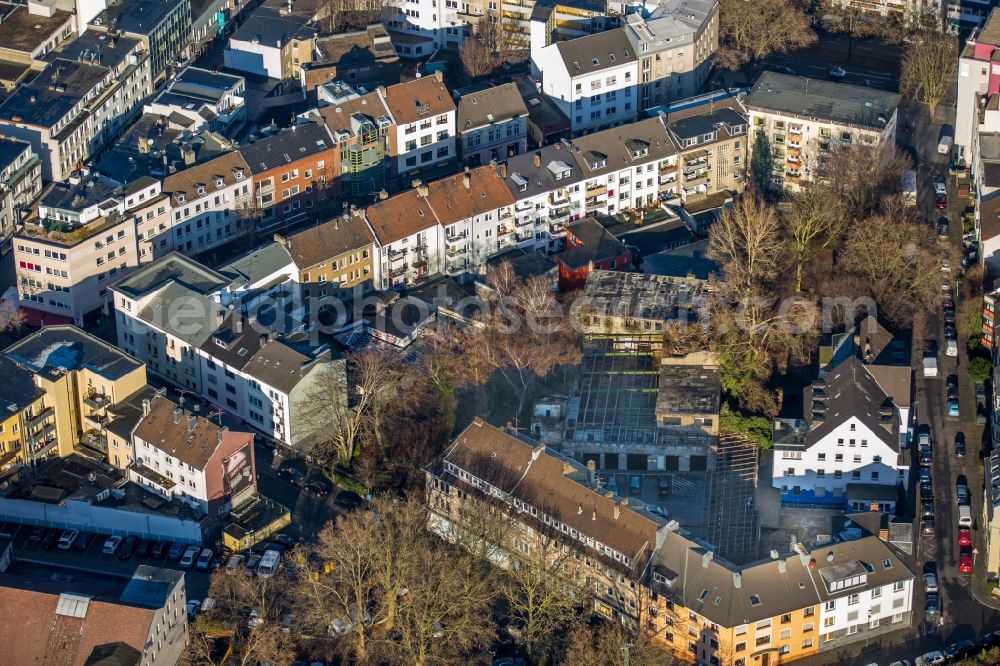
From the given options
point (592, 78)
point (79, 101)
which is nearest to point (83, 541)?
point (79, 101)

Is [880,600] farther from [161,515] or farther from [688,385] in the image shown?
[161,515]

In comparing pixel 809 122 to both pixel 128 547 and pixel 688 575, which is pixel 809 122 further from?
pixel 128 547

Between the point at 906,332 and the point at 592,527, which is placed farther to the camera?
the point at 906,332

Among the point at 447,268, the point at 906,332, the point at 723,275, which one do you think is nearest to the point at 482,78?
the point at 447,268

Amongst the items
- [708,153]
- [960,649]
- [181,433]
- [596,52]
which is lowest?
[960,649]

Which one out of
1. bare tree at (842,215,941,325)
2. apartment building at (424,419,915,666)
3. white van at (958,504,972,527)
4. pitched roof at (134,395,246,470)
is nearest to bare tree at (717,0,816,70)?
bare tree at (842,215,941,325)

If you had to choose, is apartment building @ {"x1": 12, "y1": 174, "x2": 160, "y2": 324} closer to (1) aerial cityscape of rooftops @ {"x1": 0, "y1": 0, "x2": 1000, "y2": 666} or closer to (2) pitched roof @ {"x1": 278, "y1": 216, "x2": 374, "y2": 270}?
(1) aerial cityscape of rooftops @ {"x1": 0, "y1": 0, "x2": 1000, "y2": 666}
